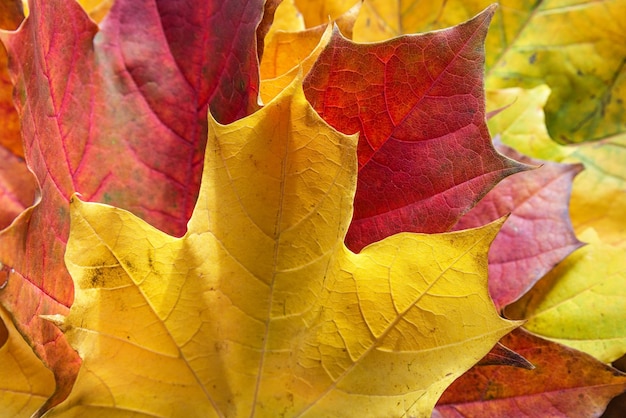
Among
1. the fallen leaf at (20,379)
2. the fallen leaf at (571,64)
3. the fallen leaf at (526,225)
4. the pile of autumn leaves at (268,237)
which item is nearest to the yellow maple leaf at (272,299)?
the pile of autumn leaves at (268,237)

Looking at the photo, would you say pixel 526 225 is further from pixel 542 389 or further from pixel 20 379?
pixel 20 379

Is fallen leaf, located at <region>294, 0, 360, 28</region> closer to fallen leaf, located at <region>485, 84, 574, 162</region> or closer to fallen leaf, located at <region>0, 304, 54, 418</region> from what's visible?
fallen leaf, located at <region>485, 84, 574, 162</region>

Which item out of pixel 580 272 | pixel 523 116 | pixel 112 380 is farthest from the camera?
pixel 523 116

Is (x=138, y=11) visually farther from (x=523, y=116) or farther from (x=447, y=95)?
(x=523, y=116)

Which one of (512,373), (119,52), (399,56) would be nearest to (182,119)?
(119,52)

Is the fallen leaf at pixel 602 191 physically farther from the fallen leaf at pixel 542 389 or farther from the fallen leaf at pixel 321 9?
the fallen leaf at pixel 321 9
